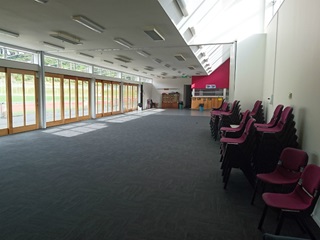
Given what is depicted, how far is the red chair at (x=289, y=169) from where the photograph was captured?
7.93ft

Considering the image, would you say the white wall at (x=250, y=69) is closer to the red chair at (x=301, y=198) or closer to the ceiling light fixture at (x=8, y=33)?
the red chair at (x=301, y=198)

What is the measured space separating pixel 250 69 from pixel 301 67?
314 cm

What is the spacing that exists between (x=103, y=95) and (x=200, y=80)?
8995 mm

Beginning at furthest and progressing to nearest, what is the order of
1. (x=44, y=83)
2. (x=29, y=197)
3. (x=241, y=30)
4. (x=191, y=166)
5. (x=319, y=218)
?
(x=44, y=83) < (x=241, y=30) < (x=191, y=166) < (x=29, y=197) < (x=319, y=218)

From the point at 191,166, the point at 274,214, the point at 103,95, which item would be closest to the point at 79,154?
the point at 191,166

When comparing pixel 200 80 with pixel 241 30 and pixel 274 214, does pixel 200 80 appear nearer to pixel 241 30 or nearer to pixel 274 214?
pixel 241 30

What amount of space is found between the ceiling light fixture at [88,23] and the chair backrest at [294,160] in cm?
462

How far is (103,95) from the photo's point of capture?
42.6 ft

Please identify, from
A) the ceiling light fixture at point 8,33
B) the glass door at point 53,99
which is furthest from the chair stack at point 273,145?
the glass door at point 53,99

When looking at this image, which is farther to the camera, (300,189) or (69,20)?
(69,20)

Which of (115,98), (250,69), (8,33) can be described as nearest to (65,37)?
(8,33)

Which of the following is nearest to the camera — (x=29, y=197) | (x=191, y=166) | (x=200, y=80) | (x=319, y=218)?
(x=319, y=218)

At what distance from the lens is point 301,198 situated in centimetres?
212

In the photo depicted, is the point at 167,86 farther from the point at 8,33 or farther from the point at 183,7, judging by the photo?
the point at 183,7
